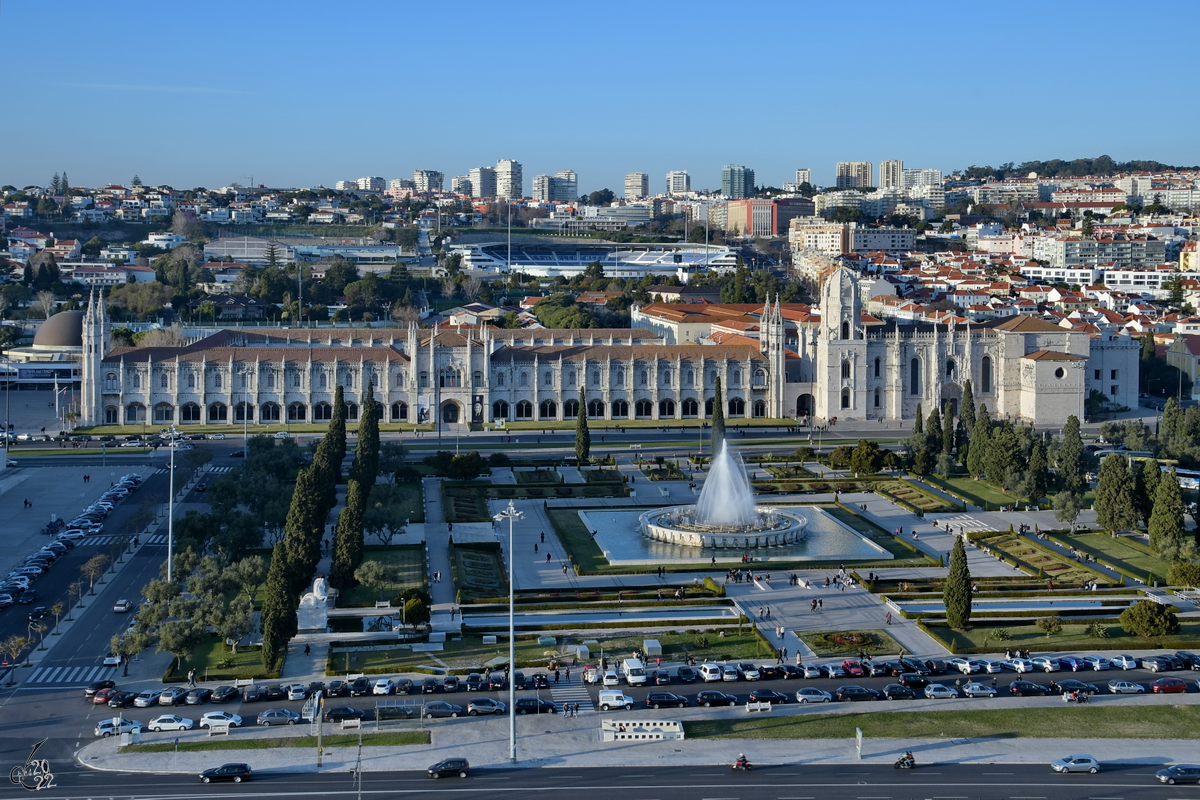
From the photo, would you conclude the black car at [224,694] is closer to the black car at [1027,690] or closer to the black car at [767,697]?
the black car at [767,697]

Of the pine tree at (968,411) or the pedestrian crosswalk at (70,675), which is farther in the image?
the pine tree at (968,411)

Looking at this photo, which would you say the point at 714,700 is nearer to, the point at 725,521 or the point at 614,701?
the point at 614,701

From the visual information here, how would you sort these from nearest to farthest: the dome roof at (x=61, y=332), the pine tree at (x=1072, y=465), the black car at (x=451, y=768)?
the black car at (x=451, y=768)
the pine tree at (x=1072, y=465)
the dome roof at (x=61, y=332)

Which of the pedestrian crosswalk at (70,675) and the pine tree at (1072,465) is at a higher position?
the pine tree at (1072,465)

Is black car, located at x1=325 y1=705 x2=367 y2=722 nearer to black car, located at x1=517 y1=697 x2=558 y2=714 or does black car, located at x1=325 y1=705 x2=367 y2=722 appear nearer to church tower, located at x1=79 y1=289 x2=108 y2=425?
black car, located at x1=517 y1=697 x2=558 y2=714

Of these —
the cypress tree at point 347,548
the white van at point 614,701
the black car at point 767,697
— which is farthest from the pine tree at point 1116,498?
the cypress tree at point 347,548

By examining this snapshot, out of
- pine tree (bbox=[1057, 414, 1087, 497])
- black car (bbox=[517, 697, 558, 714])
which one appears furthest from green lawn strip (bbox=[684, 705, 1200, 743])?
pine tree (bbox=[1057, 414, 1087, 497])

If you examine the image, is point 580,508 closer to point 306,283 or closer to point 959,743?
point 959,743

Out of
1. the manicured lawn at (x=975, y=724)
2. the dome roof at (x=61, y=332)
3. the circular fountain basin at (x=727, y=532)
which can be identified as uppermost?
the dome roof at (x=61, y=332)

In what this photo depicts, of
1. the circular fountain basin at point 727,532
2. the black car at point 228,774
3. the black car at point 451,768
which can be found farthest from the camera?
the circular fountain basin at point 727,532
